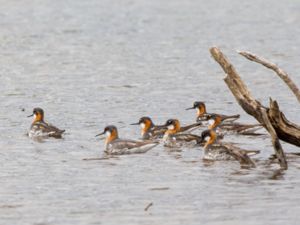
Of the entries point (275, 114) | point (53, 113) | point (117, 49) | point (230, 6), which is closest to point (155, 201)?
point (275, 114)

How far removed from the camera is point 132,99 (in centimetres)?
2644

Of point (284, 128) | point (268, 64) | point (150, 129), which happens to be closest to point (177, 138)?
point (150, 129)

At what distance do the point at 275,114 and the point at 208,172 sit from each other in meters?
1.46

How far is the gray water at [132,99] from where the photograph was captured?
14508mm

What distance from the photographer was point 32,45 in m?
37.5

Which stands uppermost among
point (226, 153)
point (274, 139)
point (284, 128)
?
point (284, 128)

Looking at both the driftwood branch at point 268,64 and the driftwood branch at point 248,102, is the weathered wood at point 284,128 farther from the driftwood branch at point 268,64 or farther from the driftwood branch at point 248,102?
the driftwood branch at point 268,64

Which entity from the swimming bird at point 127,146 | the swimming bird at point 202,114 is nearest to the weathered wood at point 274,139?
the swimming bird at point 127,146

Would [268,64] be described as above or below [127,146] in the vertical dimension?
Answer: above

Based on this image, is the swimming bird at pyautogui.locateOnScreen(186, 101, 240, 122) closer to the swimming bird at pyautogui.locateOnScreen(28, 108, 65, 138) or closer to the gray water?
the gray water

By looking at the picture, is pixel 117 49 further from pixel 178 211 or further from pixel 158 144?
pixel 178 211

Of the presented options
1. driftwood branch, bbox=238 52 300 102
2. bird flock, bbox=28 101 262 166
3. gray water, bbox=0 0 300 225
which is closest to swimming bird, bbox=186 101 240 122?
bird flock, bbox=28 101 262 166

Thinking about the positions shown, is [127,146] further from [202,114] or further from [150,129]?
[202,114]

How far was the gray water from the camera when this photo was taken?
1451 centimetres
